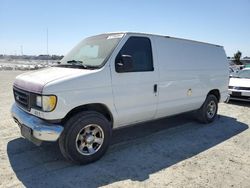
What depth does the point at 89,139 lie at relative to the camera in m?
4.30

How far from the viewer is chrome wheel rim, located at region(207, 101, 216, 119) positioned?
7098 mm

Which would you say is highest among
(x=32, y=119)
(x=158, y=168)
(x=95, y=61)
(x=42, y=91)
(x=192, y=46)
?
(x=192, y=46)

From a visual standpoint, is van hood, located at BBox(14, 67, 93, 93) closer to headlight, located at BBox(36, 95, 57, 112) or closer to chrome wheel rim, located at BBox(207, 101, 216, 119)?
headlight, located at BBox(36, 95, 57, 112)

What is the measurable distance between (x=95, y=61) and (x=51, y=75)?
0.80m

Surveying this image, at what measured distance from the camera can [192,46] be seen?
6371mm

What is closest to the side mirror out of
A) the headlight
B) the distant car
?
the headlight

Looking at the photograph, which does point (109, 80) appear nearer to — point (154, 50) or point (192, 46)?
point (154, 50)

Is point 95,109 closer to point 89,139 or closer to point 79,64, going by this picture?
point 89,139

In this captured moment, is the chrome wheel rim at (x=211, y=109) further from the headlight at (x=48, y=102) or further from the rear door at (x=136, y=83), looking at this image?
the headlight at (x=48, y=102)

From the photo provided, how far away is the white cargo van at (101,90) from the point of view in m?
3.91

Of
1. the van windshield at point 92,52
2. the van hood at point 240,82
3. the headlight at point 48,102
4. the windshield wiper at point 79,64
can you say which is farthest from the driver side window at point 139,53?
the van hood at point 240,82

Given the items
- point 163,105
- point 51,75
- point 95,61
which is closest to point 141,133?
point 163,105

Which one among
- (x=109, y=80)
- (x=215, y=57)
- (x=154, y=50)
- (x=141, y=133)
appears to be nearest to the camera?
(x=109, y=80)

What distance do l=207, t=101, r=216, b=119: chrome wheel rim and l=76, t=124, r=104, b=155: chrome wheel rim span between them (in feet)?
12.6
